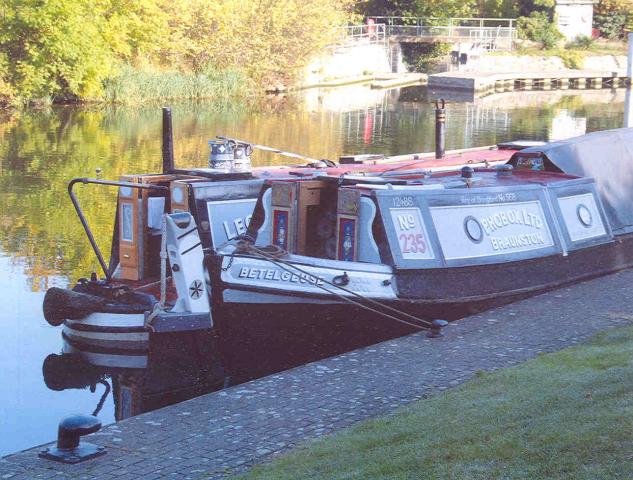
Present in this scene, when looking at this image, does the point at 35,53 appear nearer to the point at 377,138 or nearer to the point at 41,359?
the point at 377,138

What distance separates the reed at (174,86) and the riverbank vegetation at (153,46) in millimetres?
44

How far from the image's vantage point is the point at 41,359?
507 inches

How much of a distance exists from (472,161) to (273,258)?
7.93 metres

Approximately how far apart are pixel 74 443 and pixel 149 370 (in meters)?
4.62

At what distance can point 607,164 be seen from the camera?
1688 cm

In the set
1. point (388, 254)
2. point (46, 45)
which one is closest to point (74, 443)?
point (388, 254)

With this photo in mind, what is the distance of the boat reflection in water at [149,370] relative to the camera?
12117 millimetres

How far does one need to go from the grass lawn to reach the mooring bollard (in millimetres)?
1196

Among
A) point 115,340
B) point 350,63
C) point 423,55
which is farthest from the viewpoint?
point 423,55

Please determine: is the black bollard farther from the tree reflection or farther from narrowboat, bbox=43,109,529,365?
the tree reflection

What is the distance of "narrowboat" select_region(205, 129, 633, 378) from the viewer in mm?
12547

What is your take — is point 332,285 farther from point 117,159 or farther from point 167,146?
point 117,159

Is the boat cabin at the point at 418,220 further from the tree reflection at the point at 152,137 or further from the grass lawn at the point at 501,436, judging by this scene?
the tree reflection at the point at 152,137

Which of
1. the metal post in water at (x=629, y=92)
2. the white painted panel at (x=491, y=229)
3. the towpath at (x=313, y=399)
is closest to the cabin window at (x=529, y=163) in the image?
the white painted panel at (x=491, y=229)
